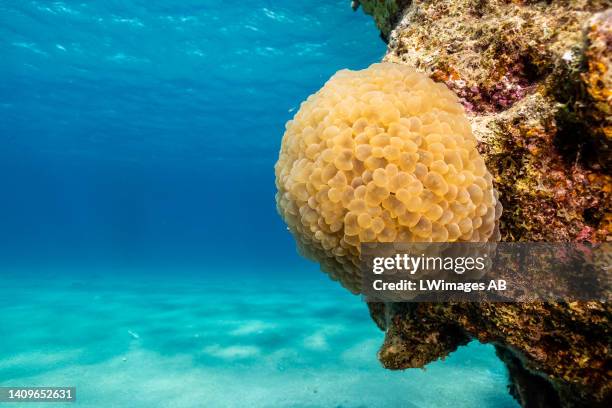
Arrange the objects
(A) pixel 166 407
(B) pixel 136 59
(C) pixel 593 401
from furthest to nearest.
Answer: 1. (B) pixel 136 59
2. (A) pixel 166 407
3. (C) pixel 593 401

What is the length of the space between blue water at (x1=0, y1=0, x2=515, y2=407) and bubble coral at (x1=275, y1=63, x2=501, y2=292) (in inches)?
19.1

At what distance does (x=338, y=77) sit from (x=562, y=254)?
1801 mm

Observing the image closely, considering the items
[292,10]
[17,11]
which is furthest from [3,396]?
[17,11]

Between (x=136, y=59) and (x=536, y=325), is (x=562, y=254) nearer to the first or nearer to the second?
(x=536, y=325)

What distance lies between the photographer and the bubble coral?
228 centimetres

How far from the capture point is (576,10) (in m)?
2.42

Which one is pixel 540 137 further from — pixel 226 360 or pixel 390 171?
pixel 226 360
